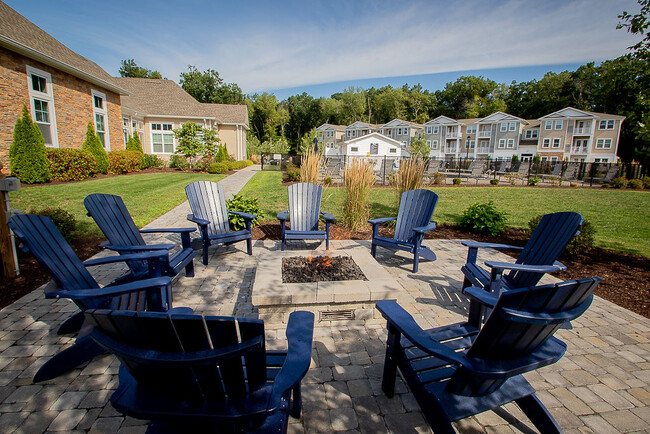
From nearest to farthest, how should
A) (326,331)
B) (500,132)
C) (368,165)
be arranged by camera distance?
1. (326,331)
2. (368,165)
3. (500,132)

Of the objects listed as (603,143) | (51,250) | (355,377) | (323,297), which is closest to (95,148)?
(51,250)

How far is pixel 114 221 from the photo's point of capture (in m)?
3.22

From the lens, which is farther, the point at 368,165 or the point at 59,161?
the point at 59,161

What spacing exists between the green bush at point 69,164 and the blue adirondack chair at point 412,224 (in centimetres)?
1114

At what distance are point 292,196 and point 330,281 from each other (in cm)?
226

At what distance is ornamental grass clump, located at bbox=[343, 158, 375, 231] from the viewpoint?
5.79 m

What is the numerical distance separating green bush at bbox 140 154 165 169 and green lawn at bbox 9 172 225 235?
5.87 meters

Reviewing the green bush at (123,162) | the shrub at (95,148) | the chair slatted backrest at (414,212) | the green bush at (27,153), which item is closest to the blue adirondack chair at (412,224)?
the chair slatted backrest at (414,212)

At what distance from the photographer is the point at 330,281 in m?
3.02

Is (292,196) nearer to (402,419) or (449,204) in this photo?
(402,419)

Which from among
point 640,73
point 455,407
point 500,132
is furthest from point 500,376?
point 500,132

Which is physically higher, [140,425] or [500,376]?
[500,376]

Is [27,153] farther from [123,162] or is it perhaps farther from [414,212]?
[414,212]

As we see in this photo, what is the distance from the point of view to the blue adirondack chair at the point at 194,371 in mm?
1062
